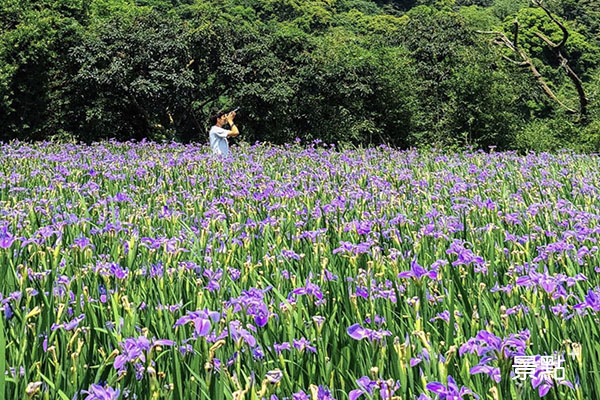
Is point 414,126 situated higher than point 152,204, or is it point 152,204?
point 152,204

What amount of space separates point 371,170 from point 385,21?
35847 mm

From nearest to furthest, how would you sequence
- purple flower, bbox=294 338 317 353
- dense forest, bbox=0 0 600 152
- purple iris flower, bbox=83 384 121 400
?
purple iris flower, bbox=83 384 121 400 → purple flower, bbox=294 338 317 353 → dense forest, bbox=0 0 600 152

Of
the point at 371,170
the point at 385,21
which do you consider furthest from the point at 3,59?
the point at 385,21

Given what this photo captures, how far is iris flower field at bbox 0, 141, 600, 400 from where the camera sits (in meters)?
1.33

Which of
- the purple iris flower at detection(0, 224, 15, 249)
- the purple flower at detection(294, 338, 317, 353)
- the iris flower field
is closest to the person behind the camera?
the iris flower field

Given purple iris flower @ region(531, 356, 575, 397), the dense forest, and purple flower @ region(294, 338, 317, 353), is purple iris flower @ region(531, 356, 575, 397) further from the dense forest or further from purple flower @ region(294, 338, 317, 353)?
the dense forest

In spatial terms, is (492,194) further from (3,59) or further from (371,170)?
(3,59)

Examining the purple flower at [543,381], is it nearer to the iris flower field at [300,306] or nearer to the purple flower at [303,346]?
the iris flower field at [300,306]

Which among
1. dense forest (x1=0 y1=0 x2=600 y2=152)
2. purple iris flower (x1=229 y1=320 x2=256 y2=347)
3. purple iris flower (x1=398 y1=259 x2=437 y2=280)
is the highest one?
purple iris flower (x1=229 y1=320 x2=256 y2=347)

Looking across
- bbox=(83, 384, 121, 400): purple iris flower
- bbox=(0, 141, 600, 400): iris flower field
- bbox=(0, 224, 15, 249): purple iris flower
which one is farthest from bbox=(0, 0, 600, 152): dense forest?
bbox=(83, 384, 121, 400): purple iris flower

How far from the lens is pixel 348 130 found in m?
16.3

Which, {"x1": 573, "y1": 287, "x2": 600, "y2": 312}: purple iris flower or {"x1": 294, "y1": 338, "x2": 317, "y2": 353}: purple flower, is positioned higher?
{"x1": 573, "y1": 287, "x2": 600, "y2": 312}: purple iris flower

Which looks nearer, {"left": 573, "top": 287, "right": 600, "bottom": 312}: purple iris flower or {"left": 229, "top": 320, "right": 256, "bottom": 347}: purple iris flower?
{"left": 229, "top": 320, "right": 256, "bottom": 347}: purple iris flower

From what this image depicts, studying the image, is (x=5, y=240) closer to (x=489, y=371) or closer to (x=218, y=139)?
(x=489, y=371)
